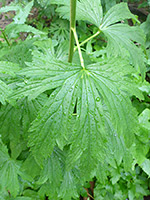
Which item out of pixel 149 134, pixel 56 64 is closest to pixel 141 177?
pixel 149 134

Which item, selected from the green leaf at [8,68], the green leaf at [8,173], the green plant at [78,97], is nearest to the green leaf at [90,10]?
the green plant at [78,97]

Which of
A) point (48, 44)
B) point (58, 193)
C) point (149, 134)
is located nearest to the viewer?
point (48, 44)

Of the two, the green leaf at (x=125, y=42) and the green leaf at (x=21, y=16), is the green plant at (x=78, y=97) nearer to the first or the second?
the green leaf at (x=125, y=42)

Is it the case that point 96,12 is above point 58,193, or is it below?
above

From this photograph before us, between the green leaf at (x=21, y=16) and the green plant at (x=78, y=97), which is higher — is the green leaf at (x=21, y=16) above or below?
above

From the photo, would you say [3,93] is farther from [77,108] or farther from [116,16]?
[116,16]

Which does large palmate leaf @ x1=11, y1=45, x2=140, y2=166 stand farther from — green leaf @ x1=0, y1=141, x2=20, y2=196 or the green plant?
green leaf @ x1=0, y1=141, x2=20, y2=196

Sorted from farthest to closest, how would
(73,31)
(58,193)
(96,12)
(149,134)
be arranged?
1. (149,134)
2. (58,193)
3. (96,12)
4. (73,31)

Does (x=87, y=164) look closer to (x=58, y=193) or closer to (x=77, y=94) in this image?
(x=77, y=94)
